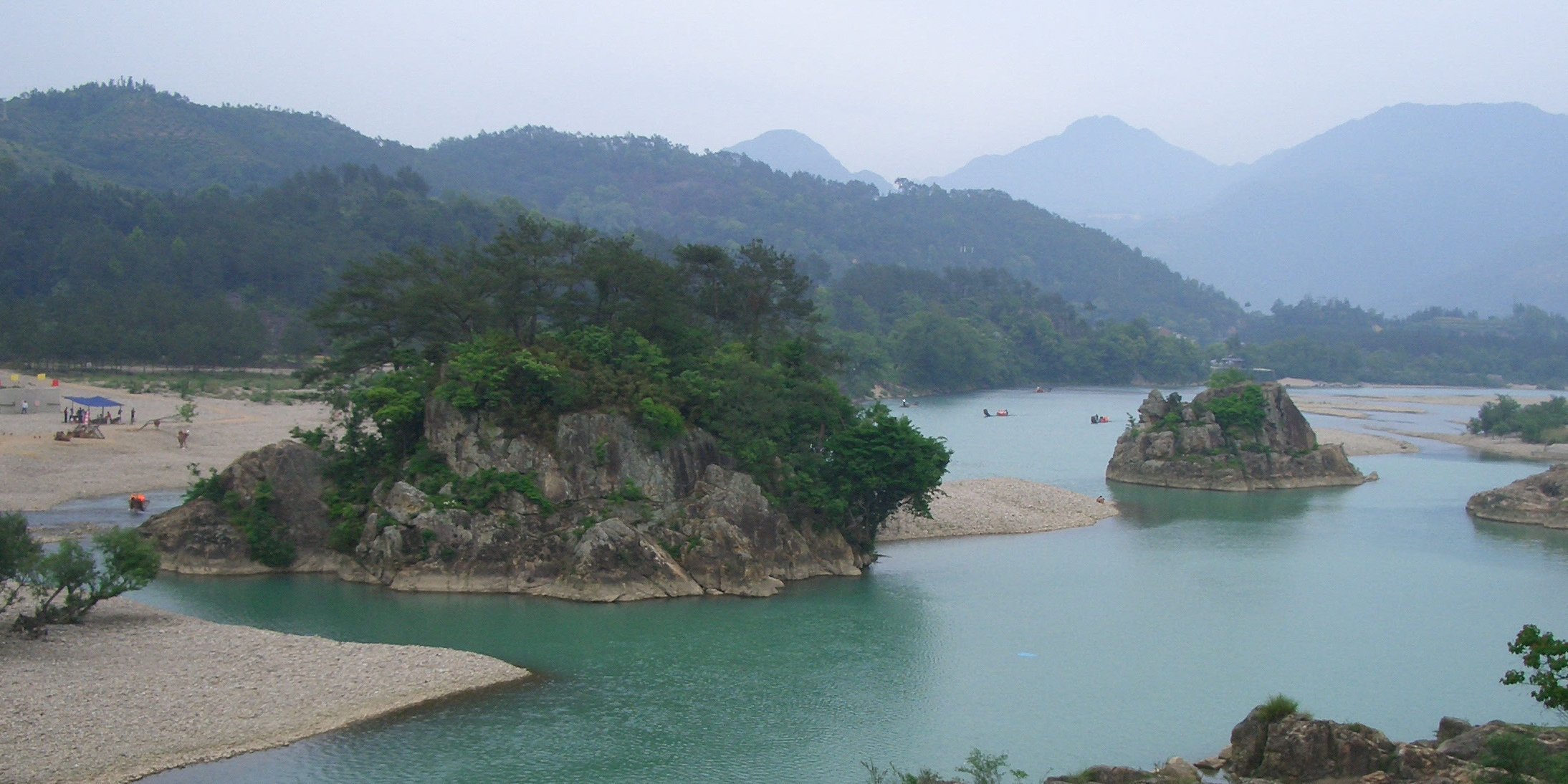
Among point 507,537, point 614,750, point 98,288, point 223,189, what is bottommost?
point 614,750

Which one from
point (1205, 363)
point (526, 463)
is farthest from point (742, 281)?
point (1205, 363)

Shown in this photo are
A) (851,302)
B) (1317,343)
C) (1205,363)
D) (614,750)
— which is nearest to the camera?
(614,750)

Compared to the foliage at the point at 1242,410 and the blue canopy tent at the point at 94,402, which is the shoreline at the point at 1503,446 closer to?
the foliage at the point at 1242,410

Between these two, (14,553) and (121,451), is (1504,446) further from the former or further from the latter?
(14,553)

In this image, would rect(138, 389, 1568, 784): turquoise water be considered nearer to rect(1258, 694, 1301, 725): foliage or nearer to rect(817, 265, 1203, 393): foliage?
rect(1258, 694, 1301, 725): foliage

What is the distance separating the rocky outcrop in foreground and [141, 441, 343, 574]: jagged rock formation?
20072mm

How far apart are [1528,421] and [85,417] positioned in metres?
78.5

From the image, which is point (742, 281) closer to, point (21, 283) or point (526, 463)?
point (526, 463)

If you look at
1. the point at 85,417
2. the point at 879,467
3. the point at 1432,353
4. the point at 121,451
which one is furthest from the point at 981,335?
the point at 879,467

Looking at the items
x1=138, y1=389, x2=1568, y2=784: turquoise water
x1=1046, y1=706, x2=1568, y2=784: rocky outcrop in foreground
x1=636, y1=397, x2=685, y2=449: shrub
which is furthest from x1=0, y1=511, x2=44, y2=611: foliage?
x1=1046, y1=706, x2=1568, y2=784: rocky outcrop in foreground

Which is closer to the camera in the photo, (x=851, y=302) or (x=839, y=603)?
(x=839, y=603)

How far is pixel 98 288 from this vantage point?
3194 inches

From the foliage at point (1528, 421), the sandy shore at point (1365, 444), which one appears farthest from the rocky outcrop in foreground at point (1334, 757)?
the foliage at point (1528, 421)

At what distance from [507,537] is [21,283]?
83.3 meters
